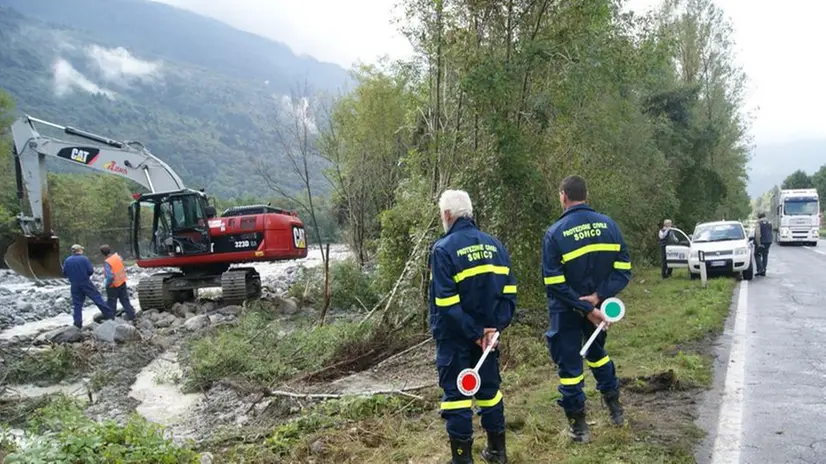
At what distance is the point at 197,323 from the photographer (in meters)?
13.4

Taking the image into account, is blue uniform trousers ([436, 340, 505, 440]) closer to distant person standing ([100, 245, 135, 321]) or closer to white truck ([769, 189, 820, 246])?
distant person standing ([100, 245, 135, 321])

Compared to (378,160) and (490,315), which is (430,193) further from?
(378,160)

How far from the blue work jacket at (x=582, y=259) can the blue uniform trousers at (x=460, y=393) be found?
0.75 m

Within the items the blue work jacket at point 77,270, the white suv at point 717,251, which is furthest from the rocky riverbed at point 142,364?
the white suv at point 717,251

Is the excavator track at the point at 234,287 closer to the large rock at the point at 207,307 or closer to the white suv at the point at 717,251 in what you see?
the large rock at the point at 207,307

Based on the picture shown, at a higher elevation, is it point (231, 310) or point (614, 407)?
point (614, 407)

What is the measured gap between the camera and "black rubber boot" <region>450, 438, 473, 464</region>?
3.93 m

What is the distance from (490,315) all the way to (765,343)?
5.49 metres

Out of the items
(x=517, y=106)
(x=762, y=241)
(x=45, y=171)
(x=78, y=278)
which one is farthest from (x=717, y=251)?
(x=45, y=171)

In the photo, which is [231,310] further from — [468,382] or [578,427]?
[468,382]

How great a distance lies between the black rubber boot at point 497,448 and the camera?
4.12 meters

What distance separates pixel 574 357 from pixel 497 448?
0.87 m

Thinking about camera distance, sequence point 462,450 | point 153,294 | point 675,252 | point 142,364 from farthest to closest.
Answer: point 675,252 < point 153,294 < point 142,364 < point 462,450

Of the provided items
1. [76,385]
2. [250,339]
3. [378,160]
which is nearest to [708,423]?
[250,339]
